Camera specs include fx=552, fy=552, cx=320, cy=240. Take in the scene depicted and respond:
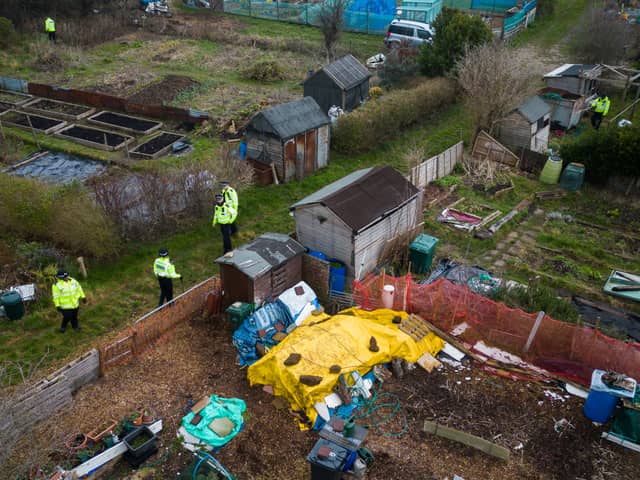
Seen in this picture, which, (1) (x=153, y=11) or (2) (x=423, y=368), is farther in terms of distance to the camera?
(1) (x=153, y=11)

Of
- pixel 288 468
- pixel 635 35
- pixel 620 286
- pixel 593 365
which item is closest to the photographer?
pixel 288 468

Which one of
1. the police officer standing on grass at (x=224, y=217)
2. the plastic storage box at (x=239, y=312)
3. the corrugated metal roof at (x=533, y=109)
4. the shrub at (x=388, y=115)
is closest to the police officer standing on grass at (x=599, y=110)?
the corrugated metal roof at (x=533, y=109)

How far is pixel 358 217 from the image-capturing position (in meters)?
13.5

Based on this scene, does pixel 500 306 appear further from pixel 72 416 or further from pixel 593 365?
pixel 72 416

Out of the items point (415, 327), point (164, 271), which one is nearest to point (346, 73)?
point (164, 271)

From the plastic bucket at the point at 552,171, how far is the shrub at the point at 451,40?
694cm

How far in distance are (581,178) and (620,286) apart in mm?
6073

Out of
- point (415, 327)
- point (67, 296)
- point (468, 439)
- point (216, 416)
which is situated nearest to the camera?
point (468, 439)

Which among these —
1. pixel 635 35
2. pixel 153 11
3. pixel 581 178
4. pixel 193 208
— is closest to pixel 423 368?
pixel 193 208

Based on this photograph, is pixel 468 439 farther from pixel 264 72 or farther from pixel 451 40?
pixel 264 72

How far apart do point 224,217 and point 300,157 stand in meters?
5.09

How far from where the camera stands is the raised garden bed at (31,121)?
2216 cm

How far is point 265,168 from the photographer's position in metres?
18.5

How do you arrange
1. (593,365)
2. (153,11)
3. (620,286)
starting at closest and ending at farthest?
(593,365), (620,286), (153,11)
